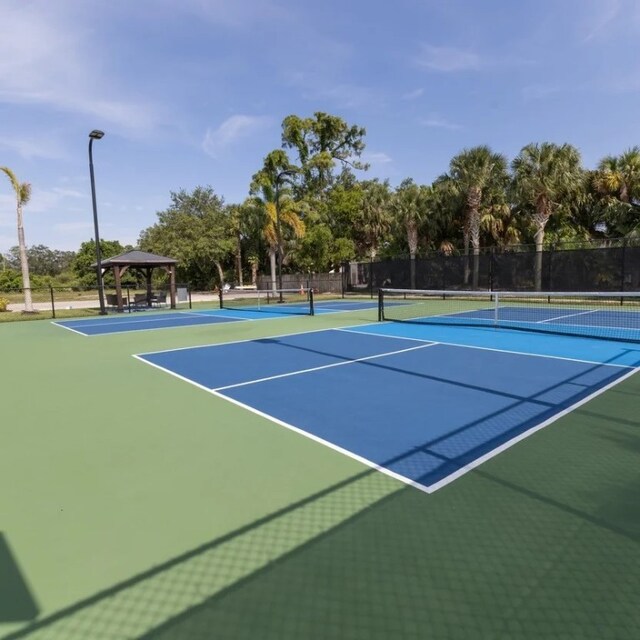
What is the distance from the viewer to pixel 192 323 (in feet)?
53.8

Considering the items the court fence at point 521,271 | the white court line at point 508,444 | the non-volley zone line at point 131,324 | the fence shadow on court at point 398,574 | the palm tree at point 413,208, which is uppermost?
the palm tree at point 413,208

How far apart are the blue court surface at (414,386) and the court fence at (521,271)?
12.5 m

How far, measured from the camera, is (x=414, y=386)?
6.62m

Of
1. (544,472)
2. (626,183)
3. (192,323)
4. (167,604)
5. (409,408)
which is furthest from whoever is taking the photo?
(626,183)

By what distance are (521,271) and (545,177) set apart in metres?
4.92

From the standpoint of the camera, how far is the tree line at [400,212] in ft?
80.9

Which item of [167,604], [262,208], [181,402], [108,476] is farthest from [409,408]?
[262,208]

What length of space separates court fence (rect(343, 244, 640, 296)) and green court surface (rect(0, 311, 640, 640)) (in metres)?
18.6

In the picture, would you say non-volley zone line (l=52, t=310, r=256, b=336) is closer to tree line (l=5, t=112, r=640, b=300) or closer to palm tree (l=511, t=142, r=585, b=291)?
tree line (l=5, t=112, r=640, b=300)

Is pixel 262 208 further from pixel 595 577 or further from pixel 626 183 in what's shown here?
pixel 595 577

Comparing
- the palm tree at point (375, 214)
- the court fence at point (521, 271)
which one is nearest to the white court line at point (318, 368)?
the court fence at point (521, 271)

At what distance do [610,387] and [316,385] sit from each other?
4.15m

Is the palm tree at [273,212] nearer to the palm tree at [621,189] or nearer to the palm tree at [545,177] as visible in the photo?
the palm tree at [545,177]

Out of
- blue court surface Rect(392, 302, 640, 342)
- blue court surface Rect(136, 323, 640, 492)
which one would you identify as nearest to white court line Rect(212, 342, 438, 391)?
blue court surface Rect(136, 323, 640, 492)
